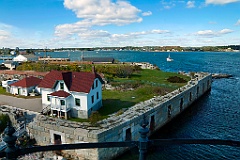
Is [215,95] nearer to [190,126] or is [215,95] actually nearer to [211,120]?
[211,120]

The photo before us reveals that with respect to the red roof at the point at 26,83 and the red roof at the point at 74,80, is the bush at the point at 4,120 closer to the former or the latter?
the red roof at the point at 74,80

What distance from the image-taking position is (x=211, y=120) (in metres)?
26.8

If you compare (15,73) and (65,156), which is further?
(15,73)

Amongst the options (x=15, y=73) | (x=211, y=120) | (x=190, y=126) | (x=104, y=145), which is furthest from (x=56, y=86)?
(x=15, y=73)

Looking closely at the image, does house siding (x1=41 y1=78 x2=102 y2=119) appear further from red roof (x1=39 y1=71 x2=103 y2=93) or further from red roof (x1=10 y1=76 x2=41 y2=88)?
red roof (x1=10 y1=76 x2=41 y2=88)

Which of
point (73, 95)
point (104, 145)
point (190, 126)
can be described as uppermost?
point (104, 145)

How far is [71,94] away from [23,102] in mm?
10018

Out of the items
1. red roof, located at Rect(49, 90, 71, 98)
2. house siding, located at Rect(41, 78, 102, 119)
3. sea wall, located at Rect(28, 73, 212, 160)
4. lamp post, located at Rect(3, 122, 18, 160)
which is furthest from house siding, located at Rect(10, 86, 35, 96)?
lamp post, located at Rect(3, 122, 18, 160)

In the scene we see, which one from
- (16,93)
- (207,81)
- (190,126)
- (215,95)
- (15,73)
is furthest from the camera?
(15,73)

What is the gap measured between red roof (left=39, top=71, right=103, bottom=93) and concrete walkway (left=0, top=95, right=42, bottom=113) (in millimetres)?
3786

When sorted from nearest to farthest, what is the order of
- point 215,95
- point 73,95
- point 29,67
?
point 73,95
point 215,95
point 29,67

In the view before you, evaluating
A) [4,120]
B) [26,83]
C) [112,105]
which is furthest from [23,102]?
[112,105]

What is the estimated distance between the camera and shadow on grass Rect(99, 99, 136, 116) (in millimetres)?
23333

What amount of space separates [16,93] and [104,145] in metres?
34.5
